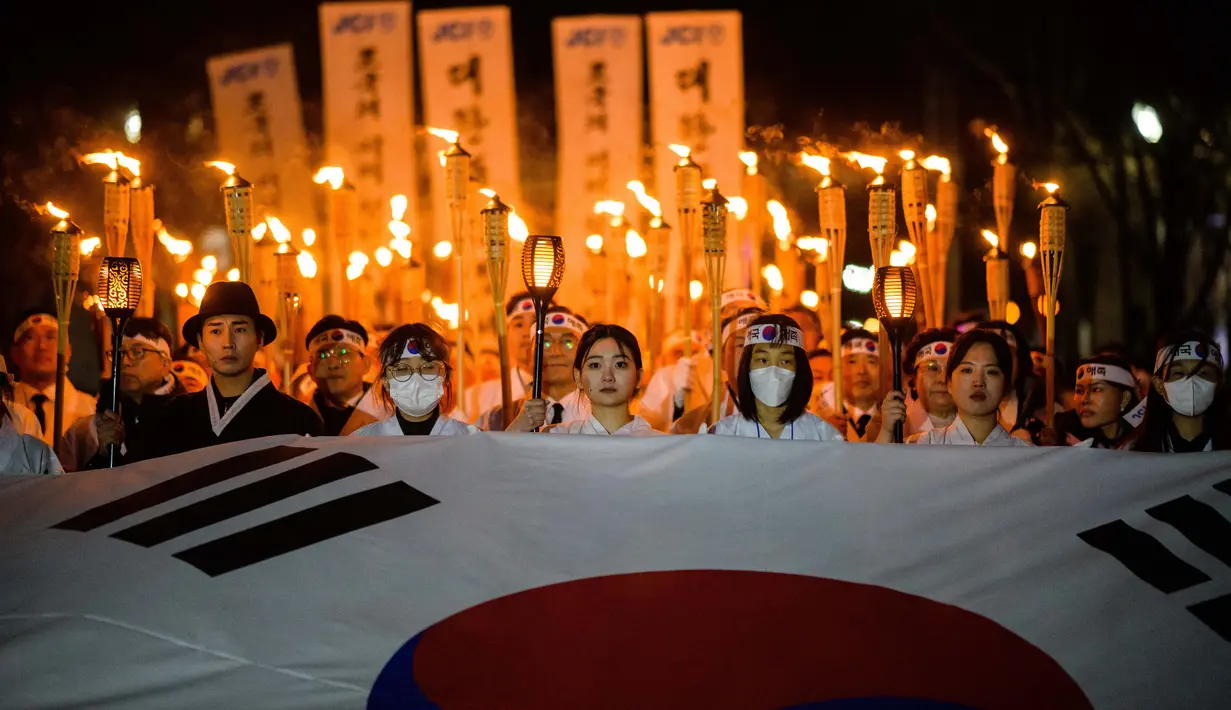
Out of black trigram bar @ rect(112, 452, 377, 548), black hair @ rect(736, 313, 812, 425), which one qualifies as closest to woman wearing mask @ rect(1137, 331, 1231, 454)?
black hair @ rect(736, 313, 812, 425)

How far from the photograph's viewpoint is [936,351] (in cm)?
548

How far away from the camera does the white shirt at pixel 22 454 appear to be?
14.5 feet

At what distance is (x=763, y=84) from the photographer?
40.2 feet

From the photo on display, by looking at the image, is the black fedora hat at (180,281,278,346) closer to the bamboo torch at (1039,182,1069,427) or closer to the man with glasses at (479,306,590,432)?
the man with glasses at (479,306,590,432)

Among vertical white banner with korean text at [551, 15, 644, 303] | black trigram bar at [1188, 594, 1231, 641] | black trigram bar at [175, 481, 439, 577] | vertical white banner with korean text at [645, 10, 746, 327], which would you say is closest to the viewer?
black trigram bar at [1188, 594, 1231, 641]

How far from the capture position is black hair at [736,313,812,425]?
462cm

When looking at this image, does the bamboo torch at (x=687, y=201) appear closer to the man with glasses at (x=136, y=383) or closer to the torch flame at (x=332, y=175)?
the torch flame at (x=332, y=175)

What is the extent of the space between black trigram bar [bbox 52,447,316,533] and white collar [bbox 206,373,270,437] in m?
0.84

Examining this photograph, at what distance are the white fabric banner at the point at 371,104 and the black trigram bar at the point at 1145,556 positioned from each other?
311 inches

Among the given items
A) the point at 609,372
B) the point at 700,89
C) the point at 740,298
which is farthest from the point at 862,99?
the point at 609,372

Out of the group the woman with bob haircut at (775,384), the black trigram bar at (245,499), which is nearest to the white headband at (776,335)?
the woman with bob haircut at (775,384)

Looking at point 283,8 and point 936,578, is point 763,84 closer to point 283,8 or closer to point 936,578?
point 283,8

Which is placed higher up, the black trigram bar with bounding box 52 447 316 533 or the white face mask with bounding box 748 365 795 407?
the white face mask with bounding box 748 365 795 407

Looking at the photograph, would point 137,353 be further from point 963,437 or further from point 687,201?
point 963,437
